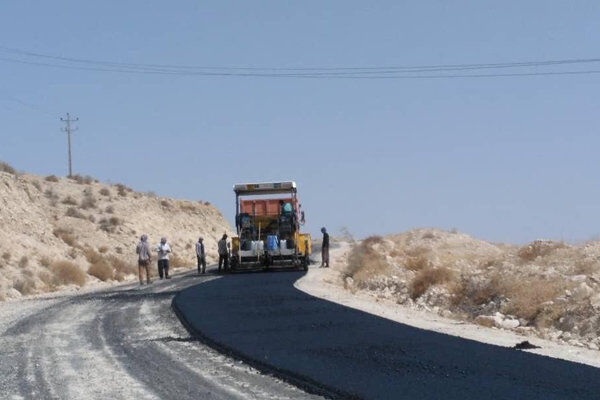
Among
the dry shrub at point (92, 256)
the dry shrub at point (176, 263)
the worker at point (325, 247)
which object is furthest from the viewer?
the dry shrub at point (176, 263)

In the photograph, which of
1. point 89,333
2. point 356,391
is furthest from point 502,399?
point 89,333

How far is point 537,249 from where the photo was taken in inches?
1280

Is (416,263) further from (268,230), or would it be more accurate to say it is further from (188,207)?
(188,207)

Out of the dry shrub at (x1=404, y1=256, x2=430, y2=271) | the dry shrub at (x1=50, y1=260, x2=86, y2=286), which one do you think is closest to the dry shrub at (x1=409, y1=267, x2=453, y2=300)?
the dry shrub at (x1=404, y1=256, x2=430, y2=271)

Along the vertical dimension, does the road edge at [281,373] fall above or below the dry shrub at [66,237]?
below

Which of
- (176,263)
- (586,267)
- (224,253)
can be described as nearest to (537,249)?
(586,267)

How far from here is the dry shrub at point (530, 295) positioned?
2137 cm

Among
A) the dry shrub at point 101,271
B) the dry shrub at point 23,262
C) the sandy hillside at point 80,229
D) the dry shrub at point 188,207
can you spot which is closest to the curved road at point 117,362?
the sandy hillside at point 80,229

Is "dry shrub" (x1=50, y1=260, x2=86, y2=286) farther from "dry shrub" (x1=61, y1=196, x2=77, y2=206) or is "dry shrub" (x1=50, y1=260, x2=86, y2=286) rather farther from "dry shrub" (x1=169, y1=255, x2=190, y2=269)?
"dry shrub" (x1=61, y1=196, x2=77, y2=206)

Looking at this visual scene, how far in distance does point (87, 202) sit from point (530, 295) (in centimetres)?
4143

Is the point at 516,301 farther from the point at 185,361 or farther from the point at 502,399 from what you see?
the point at 502,399

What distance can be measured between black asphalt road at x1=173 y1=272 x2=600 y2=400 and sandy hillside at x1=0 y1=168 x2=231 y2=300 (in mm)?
15729

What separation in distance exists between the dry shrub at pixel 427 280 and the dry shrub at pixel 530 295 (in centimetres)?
466

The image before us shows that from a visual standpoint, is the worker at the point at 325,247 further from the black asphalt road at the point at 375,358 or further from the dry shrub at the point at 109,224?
the dry shrub at the point at 109,224
